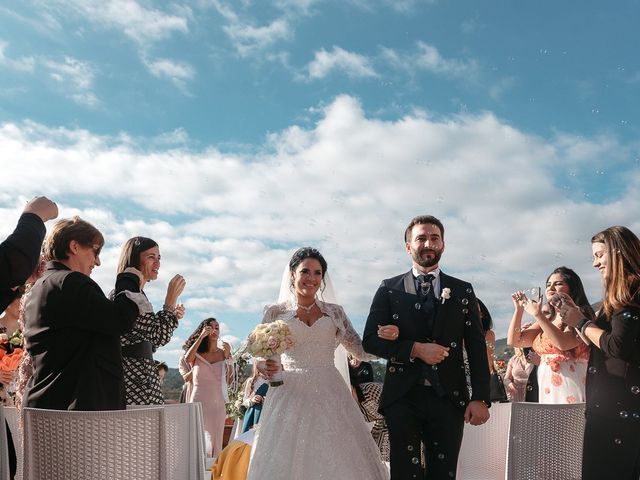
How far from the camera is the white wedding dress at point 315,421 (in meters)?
4.80

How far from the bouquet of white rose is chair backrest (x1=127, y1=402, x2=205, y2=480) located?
0.70m

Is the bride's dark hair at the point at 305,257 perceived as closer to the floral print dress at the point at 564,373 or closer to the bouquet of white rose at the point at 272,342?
the bouquet of white rose at the point at 272,342

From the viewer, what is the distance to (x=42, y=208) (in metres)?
2.93

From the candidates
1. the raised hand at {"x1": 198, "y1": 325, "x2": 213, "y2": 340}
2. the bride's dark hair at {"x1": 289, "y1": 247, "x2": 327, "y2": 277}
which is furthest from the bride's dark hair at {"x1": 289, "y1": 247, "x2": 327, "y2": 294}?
the raised hand at {"x1": 198, "y1": 325, "x2": 213, "y2": 340}

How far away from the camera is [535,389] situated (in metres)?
6.05

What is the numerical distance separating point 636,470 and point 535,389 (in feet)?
8.41

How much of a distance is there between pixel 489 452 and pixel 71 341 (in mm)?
3072

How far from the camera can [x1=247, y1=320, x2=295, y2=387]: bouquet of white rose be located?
485 centimetres

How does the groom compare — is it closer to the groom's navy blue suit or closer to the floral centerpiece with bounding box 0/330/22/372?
the groom's navy blue suit

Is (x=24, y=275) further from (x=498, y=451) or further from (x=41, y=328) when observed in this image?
(x=498, y=451)

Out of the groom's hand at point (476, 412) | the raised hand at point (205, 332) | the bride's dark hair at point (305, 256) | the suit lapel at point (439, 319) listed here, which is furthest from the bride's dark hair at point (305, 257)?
the raised hand at point (205, 332)

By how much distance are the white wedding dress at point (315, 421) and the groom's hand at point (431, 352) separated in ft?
4.11

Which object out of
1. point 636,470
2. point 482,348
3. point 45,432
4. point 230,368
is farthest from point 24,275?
point 230,368

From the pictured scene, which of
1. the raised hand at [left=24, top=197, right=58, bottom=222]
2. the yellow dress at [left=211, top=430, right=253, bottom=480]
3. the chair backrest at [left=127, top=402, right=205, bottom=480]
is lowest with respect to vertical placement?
Answer: the yellow dress at [left=211, top=430, right=253, bottom=480]
